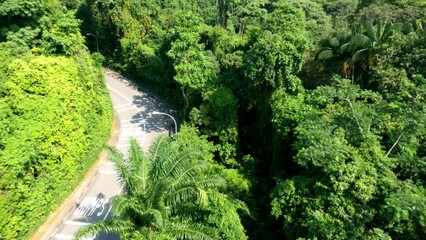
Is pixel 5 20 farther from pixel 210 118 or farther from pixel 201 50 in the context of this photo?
pixel 210 118

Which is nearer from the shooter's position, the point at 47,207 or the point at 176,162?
the point at 176,162

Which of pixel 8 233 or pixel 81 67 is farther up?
pixel 81 67

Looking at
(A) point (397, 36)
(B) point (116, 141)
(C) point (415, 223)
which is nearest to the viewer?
(C) point (415, 223)

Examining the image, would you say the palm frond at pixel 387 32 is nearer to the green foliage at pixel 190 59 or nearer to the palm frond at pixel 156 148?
the green foliage at pixel 190 59

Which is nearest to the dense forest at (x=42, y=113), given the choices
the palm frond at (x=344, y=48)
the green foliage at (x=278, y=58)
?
the green foliage at (x=278, y=58)

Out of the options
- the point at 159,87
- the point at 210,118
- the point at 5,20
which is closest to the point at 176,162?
the point at 210,118

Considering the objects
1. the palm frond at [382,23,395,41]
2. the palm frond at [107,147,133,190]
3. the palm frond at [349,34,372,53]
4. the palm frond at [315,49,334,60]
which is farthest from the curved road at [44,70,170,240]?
the palm frond at [382,23,395,41]

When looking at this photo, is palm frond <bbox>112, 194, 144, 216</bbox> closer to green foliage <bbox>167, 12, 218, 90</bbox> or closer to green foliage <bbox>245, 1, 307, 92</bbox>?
green foliage <bbox>245, 1, 307, 92</bbox>
